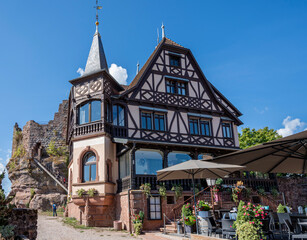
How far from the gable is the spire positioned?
2610 mm

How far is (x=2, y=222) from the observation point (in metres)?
8.54

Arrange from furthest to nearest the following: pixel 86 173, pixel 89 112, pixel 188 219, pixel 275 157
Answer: pixel 89 112 → pixel 86 173 → pixel 188 219 → pixel 275 157

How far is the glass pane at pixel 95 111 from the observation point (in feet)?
61.3

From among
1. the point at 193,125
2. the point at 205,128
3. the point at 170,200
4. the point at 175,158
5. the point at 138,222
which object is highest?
the point at 193,125

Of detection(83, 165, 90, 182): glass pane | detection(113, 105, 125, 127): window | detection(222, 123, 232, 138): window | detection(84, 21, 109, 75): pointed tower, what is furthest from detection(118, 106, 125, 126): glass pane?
detection(222, 123, 232, 138): window

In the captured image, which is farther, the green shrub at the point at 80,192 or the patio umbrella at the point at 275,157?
the green shrub at the point at 80,192

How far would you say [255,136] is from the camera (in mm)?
29672

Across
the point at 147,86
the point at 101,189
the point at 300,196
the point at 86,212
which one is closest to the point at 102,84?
the point at 147,86

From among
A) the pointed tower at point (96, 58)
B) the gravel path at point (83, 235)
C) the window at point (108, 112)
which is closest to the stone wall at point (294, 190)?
the gravel path at point (83, 235)

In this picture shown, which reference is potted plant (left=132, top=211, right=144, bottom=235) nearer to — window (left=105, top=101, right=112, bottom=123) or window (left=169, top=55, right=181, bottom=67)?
window (left=105, top=101, right=112, bottom=123)

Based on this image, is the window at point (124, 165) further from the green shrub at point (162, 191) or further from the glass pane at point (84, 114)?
the glass pane at point (84, 114)

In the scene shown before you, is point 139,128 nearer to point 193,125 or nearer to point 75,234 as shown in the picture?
point 193,125

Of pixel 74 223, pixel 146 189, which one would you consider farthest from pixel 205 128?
pixel 74 223

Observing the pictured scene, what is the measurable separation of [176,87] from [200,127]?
340cm
